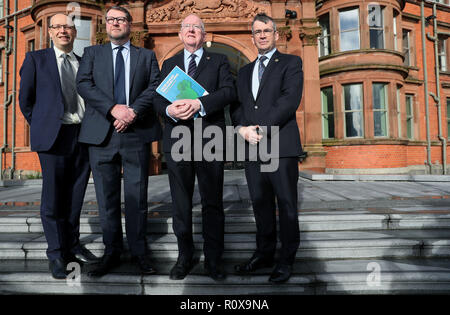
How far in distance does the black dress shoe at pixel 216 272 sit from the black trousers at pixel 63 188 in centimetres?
126

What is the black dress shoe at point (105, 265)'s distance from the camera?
228 cm

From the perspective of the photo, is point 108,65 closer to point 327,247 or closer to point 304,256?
point 304,256

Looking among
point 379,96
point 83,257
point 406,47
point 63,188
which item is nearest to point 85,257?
point 83,257

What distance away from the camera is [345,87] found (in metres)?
11.1

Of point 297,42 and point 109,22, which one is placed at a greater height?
point 297,42

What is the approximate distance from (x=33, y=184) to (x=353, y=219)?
752 centimetres

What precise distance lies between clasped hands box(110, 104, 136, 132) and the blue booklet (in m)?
0.29

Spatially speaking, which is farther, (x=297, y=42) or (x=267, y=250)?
(x=297, y=42)

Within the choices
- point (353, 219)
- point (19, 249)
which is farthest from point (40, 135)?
point (353, 219)

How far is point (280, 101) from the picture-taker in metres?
2.25

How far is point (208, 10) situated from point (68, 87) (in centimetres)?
897

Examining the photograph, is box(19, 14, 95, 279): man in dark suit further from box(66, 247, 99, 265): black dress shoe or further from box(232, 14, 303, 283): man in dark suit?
box(232, 14, 303, 283): man in dark suit

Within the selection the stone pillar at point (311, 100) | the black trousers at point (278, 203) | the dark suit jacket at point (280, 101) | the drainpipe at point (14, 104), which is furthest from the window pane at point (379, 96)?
the drainpipe at point (14, 104)

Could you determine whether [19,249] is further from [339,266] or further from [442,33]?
[442,33]
